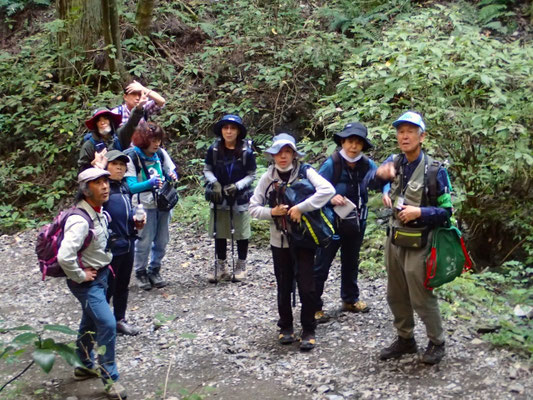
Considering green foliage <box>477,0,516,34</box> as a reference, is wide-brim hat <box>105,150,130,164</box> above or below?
below

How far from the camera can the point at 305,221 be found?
17.0ft

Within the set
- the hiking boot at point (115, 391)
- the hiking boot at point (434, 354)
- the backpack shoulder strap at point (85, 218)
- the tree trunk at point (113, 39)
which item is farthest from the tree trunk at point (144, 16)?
the hiking boot at point (434, 354)

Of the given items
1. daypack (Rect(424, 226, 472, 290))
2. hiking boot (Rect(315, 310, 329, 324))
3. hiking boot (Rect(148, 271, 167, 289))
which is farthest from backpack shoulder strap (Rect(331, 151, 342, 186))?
hiking boot (Rect(148, 271, 167, 289))

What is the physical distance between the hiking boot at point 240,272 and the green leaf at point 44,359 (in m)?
Answer: 4.23

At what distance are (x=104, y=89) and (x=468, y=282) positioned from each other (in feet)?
29.9

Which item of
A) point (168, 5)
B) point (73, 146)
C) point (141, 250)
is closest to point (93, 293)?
point (141, 250)

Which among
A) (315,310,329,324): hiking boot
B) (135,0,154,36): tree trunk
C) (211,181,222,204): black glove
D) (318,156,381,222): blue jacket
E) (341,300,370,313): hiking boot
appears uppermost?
(135,0,154,36): tree trunk

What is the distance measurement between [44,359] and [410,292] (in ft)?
9.21

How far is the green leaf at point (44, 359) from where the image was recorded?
10.8 ft

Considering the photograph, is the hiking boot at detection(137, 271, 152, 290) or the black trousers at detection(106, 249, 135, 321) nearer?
the black trousers at detection(106, 249, 135, 321)

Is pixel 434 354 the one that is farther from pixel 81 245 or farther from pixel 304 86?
pixel 304 86

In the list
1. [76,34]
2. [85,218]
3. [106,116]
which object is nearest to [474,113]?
[106,116]

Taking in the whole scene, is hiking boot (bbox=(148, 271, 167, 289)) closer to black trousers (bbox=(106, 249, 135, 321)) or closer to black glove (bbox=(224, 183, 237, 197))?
black trousers (bbox=(106, 249, 135, 321))

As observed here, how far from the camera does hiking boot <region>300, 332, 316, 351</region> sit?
550 cm
